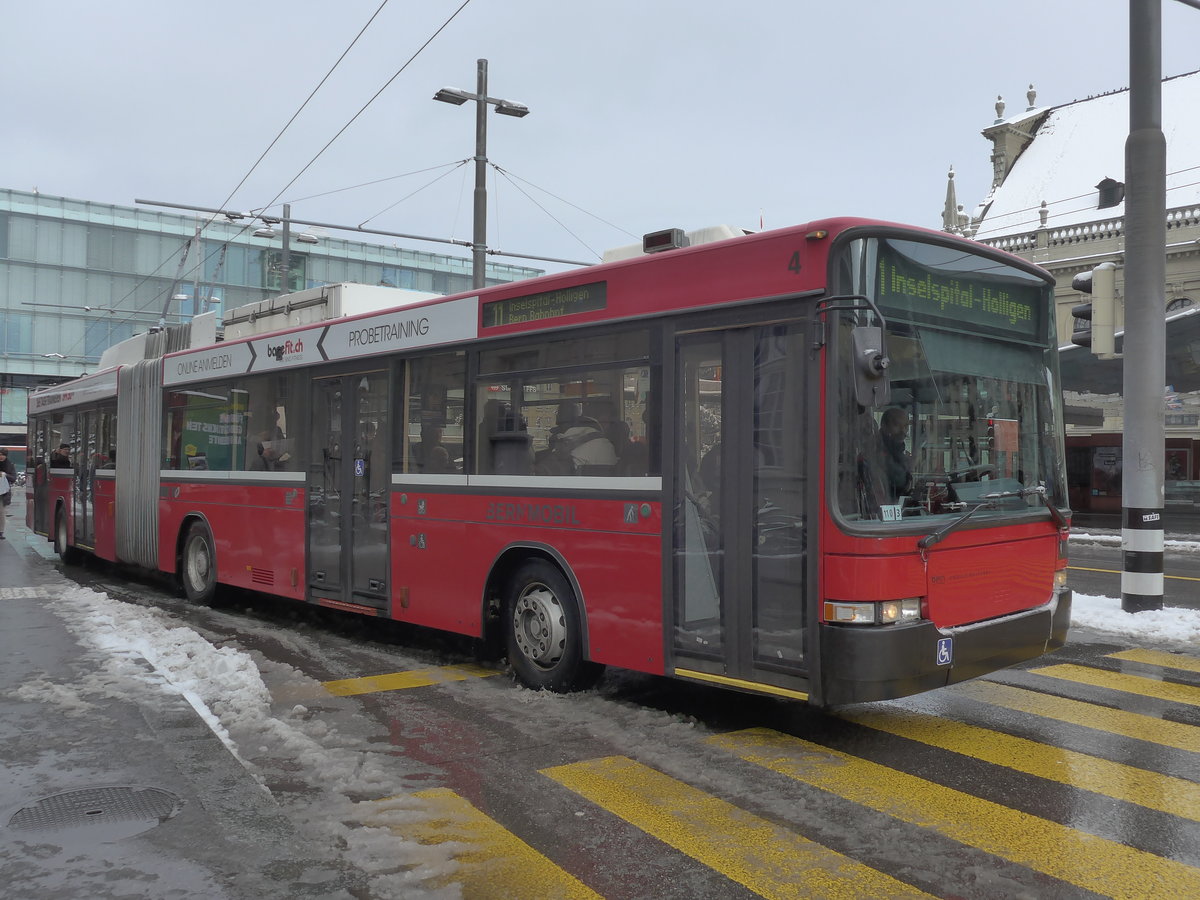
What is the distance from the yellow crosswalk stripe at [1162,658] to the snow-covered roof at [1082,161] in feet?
140

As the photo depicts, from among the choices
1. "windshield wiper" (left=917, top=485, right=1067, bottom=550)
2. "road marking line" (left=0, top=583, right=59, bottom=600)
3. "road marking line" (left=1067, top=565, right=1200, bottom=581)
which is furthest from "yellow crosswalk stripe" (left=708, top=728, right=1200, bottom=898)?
"road marking line" (left=1067, top=565, right=1200, bottom=581)

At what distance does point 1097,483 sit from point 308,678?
28678 mm

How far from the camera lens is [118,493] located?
13.8m

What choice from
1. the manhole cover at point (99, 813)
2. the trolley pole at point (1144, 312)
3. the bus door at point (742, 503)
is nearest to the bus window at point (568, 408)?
the bus door at point (742, 503)

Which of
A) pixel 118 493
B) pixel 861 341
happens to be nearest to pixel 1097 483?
pixel 118 493

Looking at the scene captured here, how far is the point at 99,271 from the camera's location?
5591cm

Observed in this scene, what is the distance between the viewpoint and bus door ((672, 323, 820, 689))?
5562 mm

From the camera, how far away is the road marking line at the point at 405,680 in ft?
23.7

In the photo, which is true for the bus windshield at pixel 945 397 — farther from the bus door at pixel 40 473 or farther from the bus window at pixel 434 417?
the bus door at pixel 40 473

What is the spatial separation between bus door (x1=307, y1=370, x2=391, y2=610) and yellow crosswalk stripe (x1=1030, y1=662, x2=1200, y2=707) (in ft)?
17.4

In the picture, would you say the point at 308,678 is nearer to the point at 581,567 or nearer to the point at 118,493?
the point at 581,567

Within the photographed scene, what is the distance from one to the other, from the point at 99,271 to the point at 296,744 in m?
57.2

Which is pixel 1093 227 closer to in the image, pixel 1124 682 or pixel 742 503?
pixel 1124 682

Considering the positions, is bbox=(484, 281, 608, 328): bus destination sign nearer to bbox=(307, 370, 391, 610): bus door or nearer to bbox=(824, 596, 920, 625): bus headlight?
bbox=(307, 370, 391, 610): bus door
